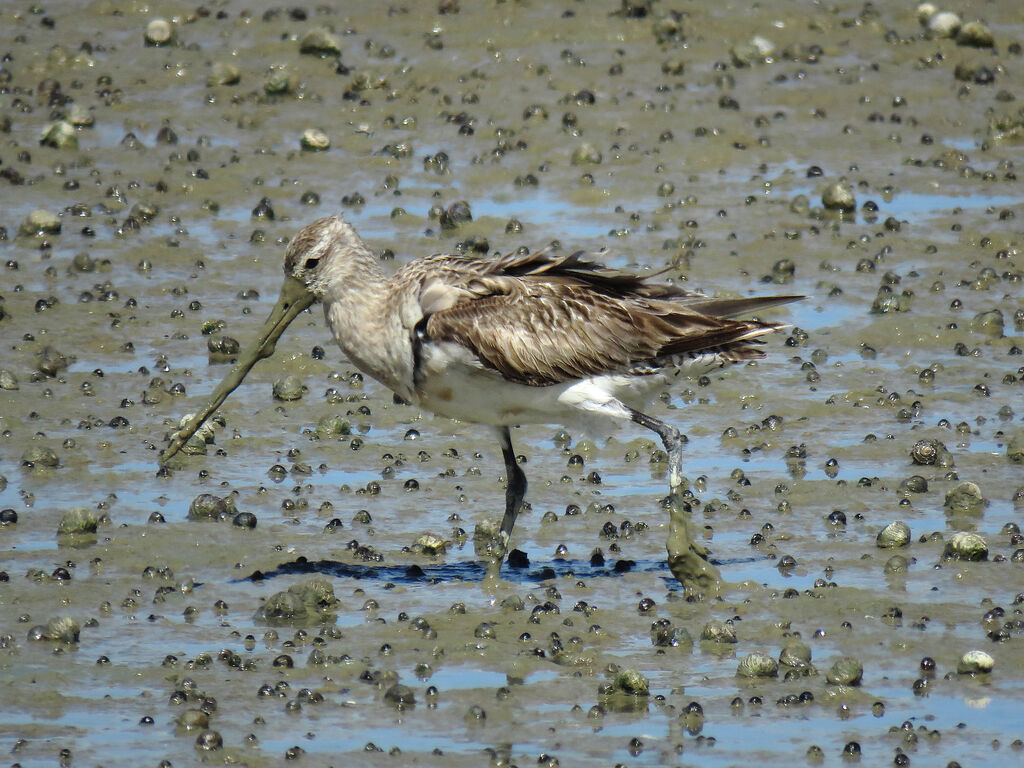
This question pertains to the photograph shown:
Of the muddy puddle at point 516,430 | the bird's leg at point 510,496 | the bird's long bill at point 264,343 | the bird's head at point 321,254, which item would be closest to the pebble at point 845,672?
the muddy puddle at point 516,430

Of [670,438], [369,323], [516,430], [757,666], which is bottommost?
[516,430]

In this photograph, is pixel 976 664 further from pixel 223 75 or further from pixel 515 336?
pixel 223 75

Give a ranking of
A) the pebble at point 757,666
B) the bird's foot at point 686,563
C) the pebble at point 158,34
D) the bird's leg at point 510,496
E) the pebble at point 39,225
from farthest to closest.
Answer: the pebble at point 158,34 < the pebble at point 39,225 < the bird's leg at point 510,496 < the bird's foot at point 686,563 < the pebble at point 757,666

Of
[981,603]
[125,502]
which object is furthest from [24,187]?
[981,603]

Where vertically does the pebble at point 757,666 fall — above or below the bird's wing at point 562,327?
below

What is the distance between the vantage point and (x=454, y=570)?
9914mm

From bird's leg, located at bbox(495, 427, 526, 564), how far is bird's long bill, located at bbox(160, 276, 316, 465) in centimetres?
149

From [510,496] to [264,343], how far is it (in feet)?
6.03

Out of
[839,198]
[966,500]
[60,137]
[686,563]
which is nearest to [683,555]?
[686,563]

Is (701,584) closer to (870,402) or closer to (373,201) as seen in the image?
(870,402)

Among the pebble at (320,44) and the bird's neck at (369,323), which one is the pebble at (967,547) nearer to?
the bird's neck at (369,323)

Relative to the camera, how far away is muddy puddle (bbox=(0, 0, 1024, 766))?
805 cm

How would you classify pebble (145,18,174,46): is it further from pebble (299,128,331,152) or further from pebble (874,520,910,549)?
pebble (874,520,910,549)

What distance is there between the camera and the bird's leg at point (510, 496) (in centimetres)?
970
